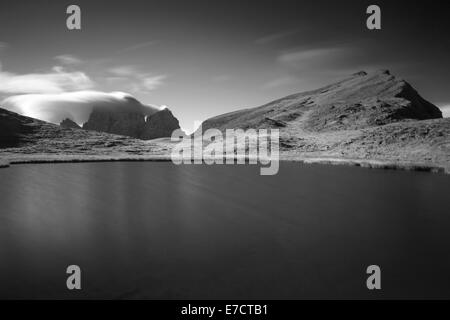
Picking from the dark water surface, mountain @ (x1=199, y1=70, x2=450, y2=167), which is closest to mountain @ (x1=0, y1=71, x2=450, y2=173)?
mountain @ (x1=199, y1=70, x2=450, y2=167)

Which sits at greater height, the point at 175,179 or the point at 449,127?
the point at 449,127

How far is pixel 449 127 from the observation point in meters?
87.6

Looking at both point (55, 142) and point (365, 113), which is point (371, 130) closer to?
point (365, 113)

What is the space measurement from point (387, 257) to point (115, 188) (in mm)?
31437

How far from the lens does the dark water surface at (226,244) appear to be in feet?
38.4

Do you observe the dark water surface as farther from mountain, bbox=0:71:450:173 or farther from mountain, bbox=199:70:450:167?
mountain, bbox=199:70:450:167

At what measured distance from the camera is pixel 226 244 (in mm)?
16469

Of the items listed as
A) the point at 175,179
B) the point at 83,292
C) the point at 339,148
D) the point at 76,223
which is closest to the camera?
the point at 83,292

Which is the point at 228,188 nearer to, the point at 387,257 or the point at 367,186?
the point at 367,186

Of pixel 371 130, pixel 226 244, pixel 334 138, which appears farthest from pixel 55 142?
pixel 226 244

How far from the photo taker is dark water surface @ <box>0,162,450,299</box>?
11703 millimetres

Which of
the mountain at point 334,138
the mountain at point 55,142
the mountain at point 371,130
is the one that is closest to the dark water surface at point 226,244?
the mountain at point 334,138
